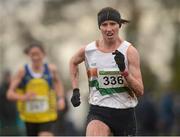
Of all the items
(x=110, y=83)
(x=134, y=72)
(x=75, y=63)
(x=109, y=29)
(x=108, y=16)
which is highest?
(x=108, y=16)

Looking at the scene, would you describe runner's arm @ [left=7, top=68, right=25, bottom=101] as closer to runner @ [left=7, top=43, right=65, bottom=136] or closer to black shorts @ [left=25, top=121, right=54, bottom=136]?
runner @ [left=7, top=43, right=65, bottom=136]

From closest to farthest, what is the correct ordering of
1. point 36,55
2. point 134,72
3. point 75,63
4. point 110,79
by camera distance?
point 134,72 < point 110,79 < point 75,63 < point 36,55

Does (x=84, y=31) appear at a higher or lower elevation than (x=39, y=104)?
higher

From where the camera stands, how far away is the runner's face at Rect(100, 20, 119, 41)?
10.0m

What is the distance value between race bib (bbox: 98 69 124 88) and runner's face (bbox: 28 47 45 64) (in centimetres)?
374

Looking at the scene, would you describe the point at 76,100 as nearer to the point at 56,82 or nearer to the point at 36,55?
the point at 36,55

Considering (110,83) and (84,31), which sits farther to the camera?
(84,31)

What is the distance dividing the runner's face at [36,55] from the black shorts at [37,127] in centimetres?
97

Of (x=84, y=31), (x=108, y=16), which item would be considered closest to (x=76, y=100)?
(x=108, y=16)

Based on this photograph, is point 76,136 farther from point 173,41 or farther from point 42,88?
point 173,41

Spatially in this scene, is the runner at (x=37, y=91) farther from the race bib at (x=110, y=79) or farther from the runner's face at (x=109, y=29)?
the runner's face at (x=109, y=29)

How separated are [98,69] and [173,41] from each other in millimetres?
26686

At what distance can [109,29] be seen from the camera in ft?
32.9

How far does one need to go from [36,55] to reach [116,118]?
3927mm
